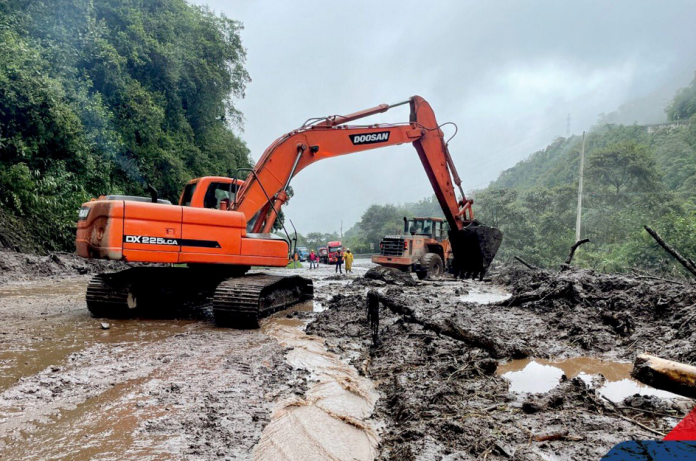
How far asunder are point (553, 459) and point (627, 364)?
107 inches

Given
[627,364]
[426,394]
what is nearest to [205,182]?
[426,394]

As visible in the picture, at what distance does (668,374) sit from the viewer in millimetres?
2354

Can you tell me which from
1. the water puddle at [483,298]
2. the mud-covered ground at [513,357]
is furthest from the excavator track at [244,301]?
the water puddle at [483,298]

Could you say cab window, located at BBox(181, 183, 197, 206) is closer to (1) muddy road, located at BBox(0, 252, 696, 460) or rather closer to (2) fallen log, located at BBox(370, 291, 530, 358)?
(1) muddy road, located at BBox(0, 252, 696, 460)

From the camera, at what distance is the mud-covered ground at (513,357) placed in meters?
2.36

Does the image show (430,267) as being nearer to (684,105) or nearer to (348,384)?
(348,384)

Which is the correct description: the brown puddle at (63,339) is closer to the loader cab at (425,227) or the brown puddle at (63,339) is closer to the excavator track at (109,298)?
the excavator track at (109,298)

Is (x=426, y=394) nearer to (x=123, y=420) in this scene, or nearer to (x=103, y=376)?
(x=123, y=420)

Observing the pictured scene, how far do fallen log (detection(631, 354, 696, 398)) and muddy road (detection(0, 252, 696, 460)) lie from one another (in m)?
0.25

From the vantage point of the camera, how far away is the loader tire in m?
15.8

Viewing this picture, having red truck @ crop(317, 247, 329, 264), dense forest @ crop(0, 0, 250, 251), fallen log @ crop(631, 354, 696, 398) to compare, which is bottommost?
red truck @ crop(317, 247, 329, 264)

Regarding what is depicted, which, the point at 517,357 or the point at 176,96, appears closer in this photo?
the point at 517,357

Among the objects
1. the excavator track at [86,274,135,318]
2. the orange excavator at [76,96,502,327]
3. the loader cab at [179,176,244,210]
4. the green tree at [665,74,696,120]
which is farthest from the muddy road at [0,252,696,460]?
the green tree at [665,74,696,120]

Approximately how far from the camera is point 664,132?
2028 inches
